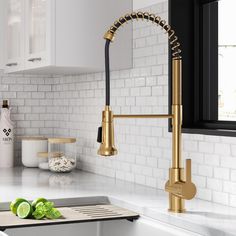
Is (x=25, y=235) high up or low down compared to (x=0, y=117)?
down

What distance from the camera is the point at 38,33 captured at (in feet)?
12.5

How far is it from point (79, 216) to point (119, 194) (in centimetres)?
43

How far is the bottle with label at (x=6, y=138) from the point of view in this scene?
4512 millimetres

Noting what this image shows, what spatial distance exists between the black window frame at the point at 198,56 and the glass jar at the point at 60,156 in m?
1.10

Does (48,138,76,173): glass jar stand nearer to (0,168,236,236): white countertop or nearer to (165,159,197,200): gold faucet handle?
(0,168,236,236): white countertop

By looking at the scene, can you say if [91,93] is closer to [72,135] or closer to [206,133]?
[72,135]

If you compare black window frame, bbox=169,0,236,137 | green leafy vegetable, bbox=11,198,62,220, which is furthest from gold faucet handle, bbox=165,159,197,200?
black window frame, bbox=169,0,236,137

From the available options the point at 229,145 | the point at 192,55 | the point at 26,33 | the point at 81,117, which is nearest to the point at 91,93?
the point at 81,117

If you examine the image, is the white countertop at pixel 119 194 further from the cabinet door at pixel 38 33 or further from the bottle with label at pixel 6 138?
the cabinet door at pixel 38 33

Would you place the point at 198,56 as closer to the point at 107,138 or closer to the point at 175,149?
the point at 175,149

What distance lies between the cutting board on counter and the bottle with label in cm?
165

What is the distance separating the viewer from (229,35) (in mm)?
3164

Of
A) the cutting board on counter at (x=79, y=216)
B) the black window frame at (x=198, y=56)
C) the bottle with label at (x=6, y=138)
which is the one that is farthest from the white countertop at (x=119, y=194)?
the black window frame at (x=198, y=56)

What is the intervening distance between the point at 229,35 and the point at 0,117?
6.70 ft
